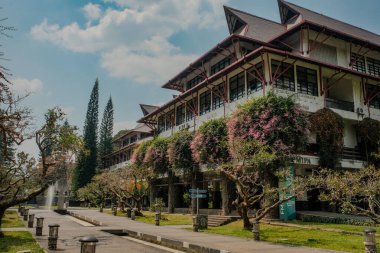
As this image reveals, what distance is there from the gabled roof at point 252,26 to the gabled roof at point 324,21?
1.17 m

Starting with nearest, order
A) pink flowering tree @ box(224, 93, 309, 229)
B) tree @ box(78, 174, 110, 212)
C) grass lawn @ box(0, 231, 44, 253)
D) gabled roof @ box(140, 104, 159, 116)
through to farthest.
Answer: grass lawn @ box(0, 231, 44, 253), pink flowering tree @ box(224, 93, 309, 229), tree @ box(78, 174, 110, 212), gabled roof @ box(140, 104, 159, 116)

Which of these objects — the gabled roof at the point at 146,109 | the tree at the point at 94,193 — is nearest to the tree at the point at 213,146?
the tree at the point at 94,193

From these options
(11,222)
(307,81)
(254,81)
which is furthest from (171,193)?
(307,81)

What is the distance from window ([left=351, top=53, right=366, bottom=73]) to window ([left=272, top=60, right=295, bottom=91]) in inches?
279

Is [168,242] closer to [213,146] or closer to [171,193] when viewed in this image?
[213,146]

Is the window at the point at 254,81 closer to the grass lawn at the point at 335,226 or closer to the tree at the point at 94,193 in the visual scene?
the grass lawn at the point at 335,226

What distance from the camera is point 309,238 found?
45.3 ft

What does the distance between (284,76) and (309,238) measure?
12.8m

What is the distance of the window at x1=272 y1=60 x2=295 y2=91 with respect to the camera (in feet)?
76.4

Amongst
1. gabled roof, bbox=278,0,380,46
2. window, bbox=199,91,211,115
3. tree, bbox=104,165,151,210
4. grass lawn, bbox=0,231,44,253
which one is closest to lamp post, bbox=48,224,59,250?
grass lawn, bbox=0,231,44,253

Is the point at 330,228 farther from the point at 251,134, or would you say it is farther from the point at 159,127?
the point at 159,127

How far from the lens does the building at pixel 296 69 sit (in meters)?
23.4

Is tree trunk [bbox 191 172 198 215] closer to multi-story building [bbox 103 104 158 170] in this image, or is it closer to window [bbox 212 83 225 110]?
window [bbox 212 83 225 110]

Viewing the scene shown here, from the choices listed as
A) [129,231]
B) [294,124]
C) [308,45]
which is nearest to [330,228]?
[294,124]
